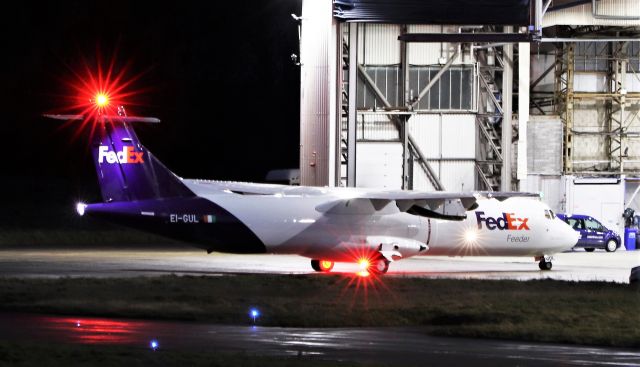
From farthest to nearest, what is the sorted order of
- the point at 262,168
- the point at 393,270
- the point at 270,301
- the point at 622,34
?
the point at 262,168 → the point at 622,34 → the point at 393,270 → the point at 270,301

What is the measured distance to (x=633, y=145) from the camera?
58.0 meters

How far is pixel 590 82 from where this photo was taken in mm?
57562

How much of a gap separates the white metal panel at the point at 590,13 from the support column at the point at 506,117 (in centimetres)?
249

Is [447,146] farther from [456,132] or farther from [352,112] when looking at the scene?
[352,112]

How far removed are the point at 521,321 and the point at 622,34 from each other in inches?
1465

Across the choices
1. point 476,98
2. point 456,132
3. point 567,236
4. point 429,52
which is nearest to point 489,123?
point 476,98

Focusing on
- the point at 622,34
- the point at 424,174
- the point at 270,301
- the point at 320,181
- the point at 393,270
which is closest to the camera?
the point at 270,301

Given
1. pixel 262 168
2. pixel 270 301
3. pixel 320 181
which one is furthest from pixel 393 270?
pixel 262 168

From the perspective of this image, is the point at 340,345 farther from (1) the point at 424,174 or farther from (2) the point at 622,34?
(2) the point at 622,34

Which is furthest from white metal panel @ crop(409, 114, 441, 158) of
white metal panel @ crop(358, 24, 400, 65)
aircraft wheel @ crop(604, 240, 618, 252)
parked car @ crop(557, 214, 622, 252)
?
aircraft wheel @ crop(604, 240, 618, 252)

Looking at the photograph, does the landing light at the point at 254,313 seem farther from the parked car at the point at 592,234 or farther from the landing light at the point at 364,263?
the parked car at the point at 592,234

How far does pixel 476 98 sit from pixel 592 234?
876 cm

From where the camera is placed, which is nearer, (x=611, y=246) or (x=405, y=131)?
(x=405, y=131)

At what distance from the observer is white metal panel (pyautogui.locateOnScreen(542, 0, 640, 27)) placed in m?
50.7
